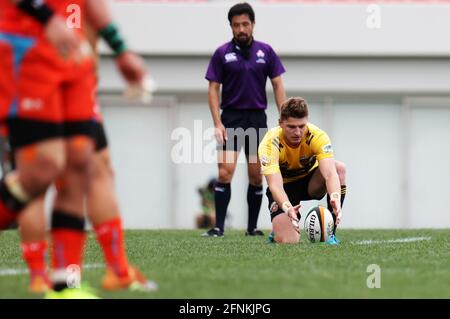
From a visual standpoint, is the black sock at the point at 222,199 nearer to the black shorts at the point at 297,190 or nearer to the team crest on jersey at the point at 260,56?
the black shorts at the point at 297,190

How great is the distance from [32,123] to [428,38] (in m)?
15.4

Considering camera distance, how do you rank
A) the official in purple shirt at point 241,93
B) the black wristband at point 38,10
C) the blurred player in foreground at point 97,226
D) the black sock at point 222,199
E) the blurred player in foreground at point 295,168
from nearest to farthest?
the black wristband at point 38,10, the blurred player in foreground at point 97,226, the blurred player in foreground at point 295,168, the official in purple shirt at point 241,93, the black sock at point 222,199

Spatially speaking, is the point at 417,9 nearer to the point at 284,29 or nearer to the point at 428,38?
the point at 428,38

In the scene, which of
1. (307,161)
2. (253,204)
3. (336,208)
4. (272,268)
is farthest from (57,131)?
(253,204)

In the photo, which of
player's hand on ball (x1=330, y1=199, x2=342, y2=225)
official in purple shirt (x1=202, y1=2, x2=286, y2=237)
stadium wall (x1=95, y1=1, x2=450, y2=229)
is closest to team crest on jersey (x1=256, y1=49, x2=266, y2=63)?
official in purple shirt (x1=202, y1=2, x2=286, y2=237)

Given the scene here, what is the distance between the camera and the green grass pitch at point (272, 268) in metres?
4.87

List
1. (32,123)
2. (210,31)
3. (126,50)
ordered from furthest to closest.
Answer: (210,31) < (126,50) < (32,123)

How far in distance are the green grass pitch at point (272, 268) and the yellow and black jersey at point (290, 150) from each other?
64cm

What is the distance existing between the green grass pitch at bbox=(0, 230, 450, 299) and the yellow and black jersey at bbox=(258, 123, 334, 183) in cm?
64

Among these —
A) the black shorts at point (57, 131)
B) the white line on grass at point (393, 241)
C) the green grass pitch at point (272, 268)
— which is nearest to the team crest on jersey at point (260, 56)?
the green grass pitch at point (272, 268)

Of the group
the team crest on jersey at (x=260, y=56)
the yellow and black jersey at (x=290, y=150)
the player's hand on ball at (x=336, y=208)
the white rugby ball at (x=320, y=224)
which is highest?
the team crest on jersey at (x=260, y=56)

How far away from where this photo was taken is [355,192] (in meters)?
20.1

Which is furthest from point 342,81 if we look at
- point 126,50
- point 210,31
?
point 126,50

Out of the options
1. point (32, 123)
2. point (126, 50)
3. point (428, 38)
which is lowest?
point (32, 123)
